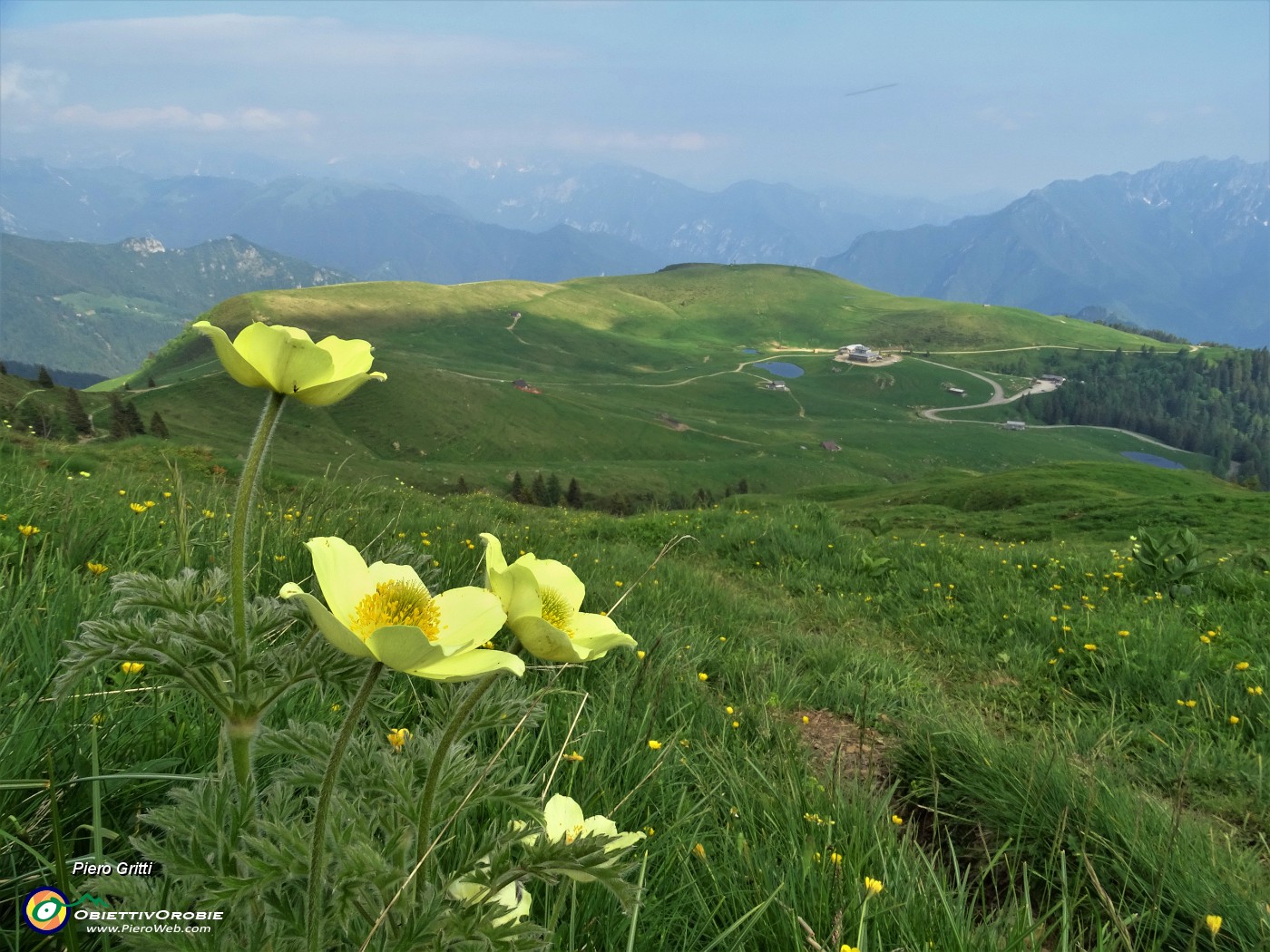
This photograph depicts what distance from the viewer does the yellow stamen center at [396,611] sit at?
1368 millimetres

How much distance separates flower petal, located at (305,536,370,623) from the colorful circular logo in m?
0.83

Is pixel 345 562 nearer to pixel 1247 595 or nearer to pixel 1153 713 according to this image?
pixel 1153 713

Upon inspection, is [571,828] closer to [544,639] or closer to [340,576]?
[544,639]

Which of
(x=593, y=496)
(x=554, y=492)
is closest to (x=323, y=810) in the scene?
(x=554, y=492)

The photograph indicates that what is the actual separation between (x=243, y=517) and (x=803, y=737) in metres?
4.32

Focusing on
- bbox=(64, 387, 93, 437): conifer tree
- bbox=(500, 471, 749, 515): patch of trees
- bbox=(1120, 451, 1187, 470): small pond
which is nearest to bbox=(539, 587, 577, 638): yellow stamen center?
bbox=(64, 387, 93, 437): conifer tree

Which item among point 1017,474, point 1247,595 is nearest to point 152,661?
point 1247,595

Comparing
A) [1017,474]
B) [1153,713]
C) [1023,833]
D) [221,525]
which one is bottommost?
[1017,474]

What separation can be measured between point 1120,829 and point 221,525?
18.2 ft

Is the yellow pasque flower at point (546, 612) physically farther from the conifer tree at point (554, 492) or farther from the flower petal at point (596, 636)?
the conifer tree at point (554, 492)

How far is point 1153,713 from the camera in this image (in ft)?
19.7

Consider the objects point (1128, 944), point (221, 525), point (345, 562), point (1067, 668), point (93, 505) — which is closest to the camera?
point (345, 562)

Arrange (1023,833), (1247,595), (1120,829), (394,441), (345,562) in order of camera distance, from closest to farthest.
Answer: (345,562), (1120,829), (1023,833), (1247,595), (394,441)

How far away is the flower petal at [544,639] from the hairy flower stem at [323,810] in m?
0.27
